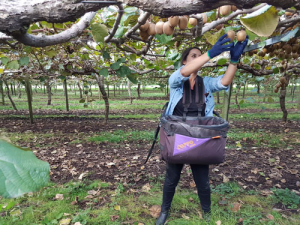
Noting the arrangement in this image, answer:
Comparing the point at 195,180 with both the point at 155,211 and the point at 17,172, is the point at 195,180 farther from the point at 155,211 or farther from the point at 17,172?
the point at 17,172

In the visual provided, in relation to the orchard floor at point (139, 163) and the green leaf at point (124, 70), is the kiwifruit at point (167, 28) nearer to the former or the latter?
the green leaf at point (124, 70)

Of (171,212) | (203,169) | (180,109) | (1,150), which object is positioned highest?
(1,150)

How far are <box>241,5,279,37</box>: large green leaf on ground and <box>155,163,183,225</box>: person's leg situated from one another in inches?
56.5

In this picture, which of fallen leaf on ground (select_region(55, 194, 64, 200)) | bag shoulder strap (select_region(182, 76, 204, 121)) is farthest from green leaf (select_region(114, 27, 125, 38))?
fallen leaf on ground (select_region(55, 194, 64, 200))

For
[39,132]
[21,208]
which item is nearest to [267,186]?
[21,208]

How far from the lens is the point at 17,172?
1.22 feet

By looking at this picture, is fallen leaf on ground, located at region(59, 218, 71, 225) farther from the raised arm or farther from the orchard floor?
the raised arm

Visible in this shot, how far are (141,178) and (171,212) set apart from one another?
2.91ft

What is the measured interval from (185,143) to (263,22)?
1101 millimetres

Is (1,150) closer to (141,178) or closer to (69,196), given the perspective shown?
(69,196)

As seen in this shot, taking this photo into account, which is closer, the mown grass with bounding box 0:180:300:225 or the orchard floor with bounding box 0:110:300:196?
the mown grass with bounding box 0:180:300:225

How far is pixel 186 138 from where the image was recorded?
1.84 meters

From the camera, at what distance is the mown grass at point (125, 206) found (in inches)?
91.3

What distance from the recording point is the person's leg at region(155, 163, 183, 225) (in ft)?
6.91
